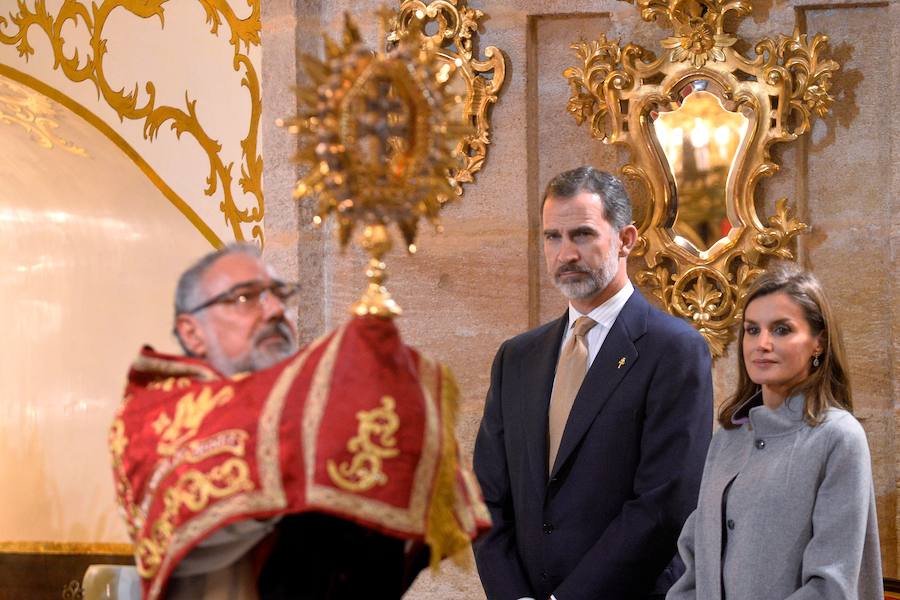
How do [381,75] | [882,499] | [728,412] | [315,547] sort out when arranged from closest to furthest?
1. [381,75]
2. [315,547]
3. [728,412]
4. [882,499]

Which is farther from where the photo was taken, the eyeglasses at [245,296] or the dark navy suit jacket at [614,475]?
the dark navy suit jacket at [614,475]

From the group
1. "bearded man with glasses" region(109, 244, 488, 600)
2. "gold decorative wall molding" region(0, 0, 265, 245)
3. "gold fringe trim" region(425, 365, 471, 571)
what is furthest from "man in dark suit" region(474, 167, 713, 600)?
"gold decorative wall molding" region(0, 0, 265, 245)

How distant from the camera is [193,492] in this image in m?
2.20

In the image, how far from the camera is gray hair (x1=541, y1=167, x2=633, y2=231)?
3.61 m

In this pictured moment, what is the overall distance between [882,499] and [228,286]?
2592 millimetres

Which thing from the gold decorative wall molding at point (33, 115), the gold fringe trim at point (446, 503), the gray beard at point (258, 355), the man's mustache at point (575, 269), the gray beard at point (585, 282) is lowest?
the gold fringe trim at point (446, 503)

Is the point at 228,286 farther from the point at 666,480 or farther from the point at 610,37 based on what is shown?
the point at 610,37

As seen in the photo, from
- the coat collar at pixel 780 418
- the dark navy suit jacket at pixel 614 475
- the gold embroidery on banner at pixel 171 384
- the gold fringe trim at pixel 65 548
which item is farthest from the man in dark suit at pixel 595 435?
the gold fringe trim at pixel 65 548

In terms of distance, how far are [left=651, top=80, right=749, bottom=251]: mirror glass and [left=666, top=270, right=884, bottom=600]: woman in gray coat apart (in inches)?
44.6

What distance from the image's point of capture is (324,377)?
2152 mm

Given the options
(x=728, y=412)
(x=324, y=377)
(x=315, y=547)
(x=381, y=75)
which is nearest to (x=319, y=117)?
(x=381, y=75)

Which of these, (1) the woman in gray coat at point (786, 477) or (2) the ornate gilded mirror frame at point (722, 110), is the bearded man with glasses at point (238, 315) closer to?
(1) the woman in gray coat at point (786, 477)

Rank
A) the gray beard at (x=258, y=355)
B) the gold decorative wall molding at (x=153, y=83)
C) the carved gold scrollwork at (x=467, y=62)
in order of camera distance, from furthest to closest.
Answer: the gold decorative wall molding at (x=153, y=83), the carved gold scrollwork at (x=467, y=62), the gray beard at (x=258, y=355)

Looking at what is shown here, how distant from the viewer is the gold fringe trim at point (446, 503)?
2.16 m
